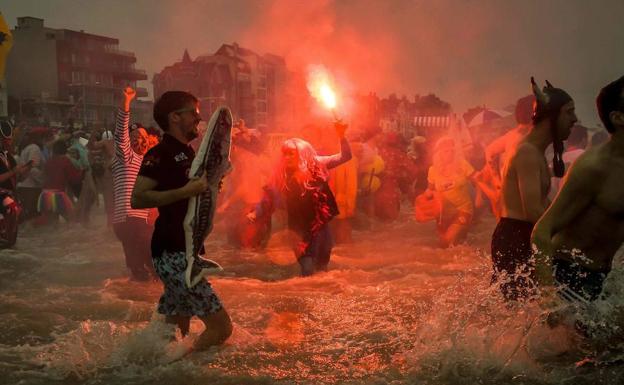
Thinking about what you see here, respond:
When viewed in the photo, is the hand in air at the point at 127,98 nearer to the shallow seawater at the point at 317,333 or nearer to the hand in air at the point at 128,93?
the hand in air at the point at 128,93

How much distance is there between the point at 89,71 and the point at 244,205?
140 feet

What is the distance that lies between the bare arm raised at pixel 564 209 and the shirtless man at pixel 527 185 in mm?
564

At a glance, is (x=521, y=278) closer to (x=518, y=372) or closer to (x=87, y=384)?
(x=518, y=372)

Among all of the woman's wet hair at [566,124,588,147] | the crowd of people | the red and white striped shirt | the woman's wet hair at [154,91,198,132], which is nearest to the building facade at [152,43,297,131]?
the crowd of people

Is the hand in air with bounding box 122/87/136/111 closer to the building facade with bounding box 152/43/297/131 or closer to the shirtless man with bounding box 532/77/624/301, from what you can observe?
the shirtless man with bounding box 532/77/624/301

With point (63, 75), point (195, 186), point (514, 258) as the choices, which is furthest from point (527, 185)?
point (63, 75)

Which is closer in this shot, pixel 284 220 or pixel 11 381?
pixel 11 381

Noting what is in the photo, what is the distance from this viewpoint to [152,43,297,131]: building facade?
61.8ft

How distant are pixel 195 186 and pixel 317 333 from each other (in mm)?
1941

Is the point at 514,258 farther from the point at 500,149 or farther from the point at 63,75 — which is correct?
the point at 63,75

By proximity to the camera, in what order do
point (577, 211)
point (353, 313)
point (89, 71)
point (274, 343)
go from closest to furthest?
point (577, 211), point (274, 343), point (353, 313), point (89, 71)

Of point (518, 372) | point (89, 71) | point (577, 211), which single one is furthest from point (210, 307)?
point (89, 71)

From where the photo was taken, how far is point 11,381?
402 centimetres

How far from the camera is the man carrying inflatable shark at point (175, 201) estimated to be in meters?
3.67
